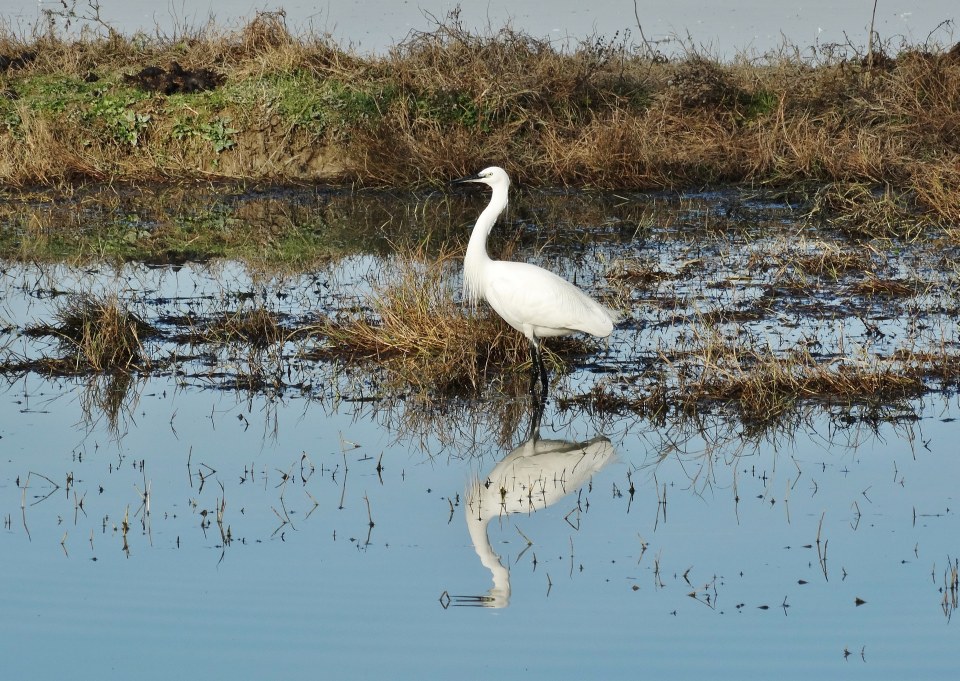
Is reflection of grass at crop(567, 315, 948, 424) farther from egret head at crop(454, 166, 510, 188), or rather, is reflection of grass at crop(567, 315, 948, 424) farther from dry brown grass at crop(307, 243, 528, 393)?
egret head at crop(454, 166, 510, 188)

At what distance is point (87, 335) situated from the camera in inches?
306

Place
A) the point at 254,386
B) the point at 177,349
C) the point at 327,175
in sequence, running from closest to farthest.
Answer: the point at 254,386 < the point at 177,349 < the point at 327,175

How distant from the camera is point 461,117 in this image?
1468 cm

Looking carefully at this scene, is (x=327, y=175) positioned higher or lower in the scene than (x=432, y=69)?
lower

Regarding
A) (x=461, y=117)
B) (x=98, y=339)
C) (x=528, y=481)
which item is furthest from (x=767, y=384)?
(x=461, y=117)

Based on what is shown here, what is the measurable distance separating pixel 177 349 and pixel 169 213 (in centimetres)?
569

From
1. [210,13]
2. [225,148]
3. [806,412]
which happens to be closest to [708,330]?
[806,412]

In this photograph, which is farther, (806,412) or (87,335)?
(87,335)

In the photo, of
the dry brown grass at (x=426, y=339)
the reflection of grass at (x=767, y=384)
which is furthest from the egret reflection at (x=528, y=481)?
the dry brown grass at (x=426, y=339)

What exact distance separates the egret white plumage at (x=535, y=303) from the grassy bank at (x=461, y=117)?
647 centimetres

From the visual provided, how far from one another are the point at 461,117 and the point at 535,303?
7.88 m

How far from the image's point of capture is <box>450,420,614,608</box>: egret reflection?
5.35 m

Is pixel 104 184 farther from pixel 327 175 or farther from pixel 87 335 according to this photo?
pixel 87 335

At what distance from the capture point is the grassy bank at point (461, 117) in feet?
45.8
